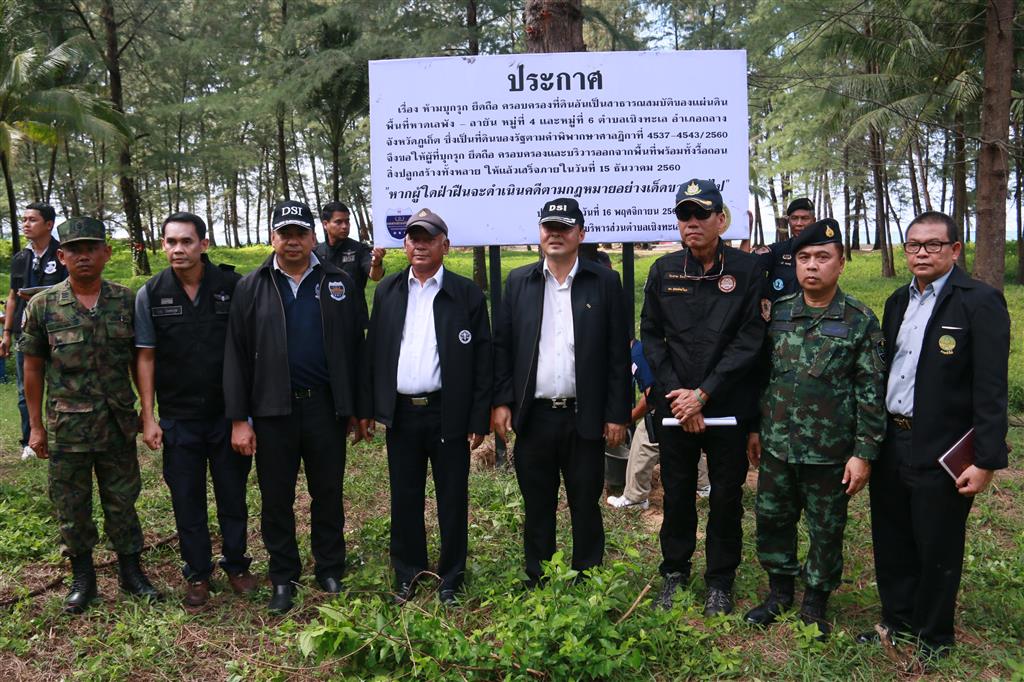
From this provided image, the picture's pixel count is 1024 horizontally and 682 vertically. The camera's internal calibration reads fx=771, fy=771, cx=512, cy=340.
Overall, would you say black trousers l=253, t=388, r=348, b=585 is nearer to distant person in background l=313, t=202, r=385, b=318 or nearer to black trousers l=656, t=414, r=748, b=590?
black trousers l=656, t=414, r=748, b=590

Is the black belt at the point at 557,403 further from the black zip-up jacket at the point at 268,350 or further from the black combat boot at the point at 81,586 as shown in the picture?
the black combat boot at the point at 81,586

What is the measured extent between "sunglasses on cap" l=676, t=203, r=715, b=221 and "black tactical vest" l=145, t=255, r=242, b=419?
243cm

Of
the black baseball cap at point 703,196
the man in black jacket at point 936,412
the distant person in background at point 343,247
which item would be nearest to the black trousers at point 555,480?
the black baseball cap at point 703,196

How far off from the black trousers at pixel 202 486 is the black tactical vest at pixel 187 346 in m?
0.10

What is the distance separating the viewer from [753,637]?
3623 mm

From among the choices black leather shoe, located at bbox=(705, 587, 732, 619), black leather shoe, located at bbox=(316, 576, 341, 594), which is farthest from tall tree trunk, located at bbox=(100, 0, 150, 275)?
black leather shoe, located at bbox=(705, 587, 732, 619)

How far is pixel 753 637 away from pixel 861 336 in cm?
149

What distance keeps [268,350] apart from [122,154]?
20.3 metres

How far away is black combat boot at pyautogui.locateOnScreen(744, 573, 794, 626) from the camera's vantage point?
377 cm

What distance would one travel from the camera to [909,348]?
3348mm

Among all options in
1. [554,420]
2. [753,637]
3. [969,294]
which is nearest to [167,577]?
[554,420]

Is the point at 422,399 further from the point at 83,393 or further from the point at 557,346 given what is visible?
the point at 83,393

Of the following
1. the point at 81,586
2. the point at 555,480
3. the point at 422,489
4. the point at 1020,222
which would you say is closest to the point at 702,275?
the point at 555,480

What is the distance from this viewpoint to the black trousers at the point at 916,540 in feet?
10.8
